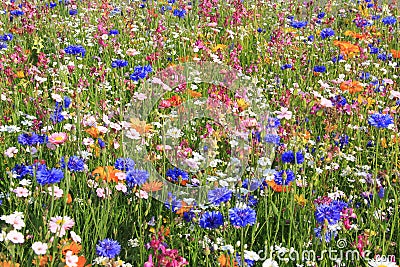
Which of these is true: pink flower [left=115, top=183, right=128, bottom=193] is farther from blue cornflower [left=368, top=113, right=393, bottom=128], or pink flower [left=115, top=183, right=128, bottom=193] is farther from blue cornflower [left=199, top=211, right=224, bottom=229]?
blue cornflower [left=368, top=113, right=393, bottom=128]

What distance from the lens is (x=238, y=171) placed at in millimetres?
2617

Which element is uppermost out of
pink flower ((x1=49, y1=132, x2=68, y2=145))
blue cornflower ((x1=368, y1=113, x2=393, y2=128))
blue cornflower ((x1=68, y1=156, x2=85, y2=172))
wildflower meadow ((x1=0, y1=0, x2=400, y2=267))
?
blue cornflower ((x1=368, y1=113, x2=393, y2=128))

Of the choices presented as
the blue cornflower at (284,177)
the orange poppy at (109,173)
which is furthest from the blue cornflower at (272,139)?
the orange poppy at (109,173)

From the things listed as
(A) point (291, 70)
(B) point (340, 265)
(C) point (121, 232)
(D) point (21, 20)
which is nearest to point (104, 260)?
(C) point (121, 232)

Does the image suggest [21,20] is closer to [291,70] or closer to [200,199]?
[291,70]

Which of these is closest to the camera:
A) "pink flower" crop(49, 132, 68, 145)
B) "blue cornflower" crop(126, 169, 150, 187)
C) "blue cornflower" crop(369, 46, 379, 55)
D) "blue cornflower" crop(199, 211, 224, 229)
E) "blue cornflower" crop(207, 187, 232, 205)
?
"blue cornflower" crop(199, 211, 224, 229)

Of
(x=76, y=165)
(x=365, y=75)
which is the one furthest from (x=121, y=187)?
(x=365, y=75)

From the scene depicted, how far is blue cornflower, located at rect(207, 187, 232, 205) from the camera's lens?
6.88 feet

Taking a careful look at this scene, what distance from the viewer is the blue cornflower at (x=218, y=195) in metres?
2.10

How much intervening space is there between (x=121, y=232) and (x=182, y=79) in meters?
1.51

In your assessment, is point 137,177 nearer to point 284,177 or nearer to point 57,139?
point 57,139

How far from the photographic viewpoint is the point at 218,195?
2148mm

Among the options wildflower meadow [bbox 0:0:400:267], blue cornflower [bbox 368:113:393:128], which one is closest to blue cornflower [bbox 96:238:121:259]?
wildflower meadow [bbox 0:0:400:267]

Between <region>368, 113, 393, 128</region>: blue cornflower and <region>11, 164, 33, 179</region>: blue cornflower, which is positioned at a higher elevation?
<region>368, 113, 393, 128</region>: blue cornflower
